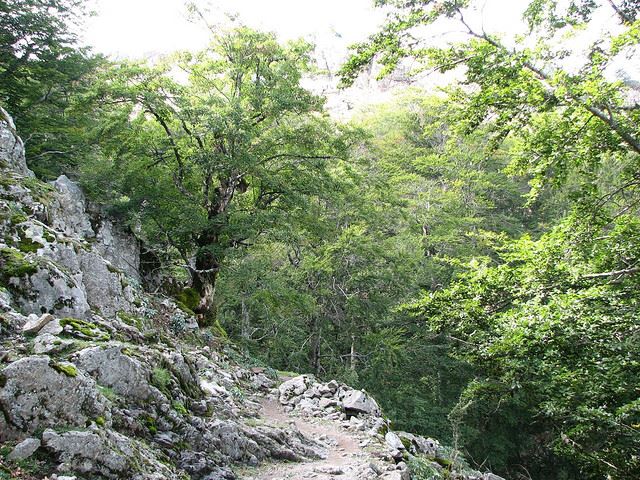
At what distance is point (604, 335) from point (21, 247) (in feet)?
26.8

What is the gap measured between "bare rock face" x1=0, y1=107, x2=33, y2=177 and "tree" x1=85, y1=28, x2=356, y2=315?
8.96ft

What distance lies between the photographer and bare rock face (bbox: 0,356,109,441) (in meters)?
3.01

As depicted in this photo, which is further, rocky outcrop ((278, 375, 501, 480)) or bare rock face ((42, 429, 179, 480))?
rocky outcrop ((278, 375, 501, 480))

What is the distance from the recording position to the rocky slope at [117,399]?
10.3 feet

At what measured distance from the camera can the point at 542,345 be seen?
6.77 meters

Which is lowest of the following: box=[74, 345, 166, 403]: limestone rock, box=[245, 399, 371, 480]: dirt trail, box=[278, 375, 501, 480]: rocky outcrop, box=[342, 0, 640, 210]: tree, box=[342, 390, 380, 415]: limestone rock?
box=[245, 399, 371, 480]: dirt trail

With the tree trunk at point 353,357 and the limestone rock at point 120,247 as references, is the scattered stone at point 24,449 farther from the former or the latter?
the tree trunk at point 353,357

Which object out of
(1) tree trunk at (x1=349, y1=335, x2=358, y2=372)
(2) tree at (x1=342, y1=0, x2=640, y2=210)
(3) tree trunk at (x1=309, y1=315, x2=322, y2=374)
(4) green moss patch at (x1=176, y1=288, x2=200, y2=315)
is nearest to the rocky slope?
(4) green moss patch at (x1=176, y1=288, x2=200, y2=315)

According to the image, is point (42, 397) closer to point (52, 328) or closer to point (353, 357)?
point (52, 328)

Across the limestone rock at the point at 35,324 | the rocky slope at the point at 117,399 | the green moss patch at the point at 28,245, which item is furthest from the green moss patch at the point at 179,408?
the green moss patch at the point at 28,245

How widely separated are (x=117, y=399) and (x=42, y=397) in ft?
3.08

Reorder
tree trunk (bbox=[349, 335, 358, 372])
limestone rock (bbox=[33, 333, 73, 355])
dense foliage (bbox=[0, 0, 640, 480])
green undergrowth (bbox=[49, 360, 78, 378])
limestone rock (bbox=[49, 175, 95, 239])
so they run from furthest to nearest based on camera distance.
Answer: tree trunk (bbox=[349, 335, 358, 372])
limestone rock (bbox=[49, 175, 95, 239])
dense foliage (bbox=[0, 0, 640, 480])
limestone rock (bbox=[33, 333, 73, 355])
green undergrowth (bbox=[49, 360, 78, 378])

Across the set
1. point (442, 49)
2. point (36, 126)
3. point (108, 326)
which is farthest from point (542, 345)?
point (36, 126)

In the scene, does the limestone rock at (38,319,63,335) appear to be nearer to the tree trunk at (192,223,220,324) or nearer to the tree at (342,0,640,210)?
the tree at (342,0,640,210)
